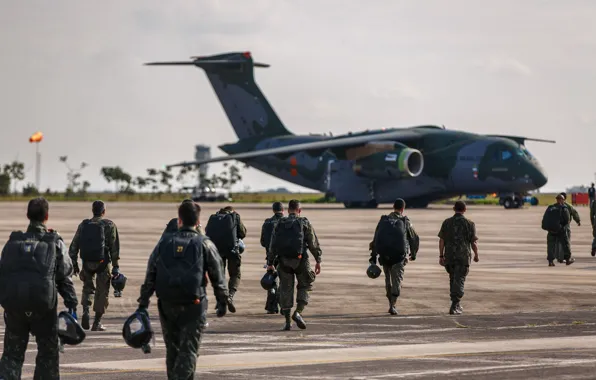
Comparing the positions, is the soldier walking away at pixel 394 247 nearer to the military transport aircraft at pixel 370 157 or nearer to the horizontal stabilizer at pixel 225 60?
the military transport aircraft at pixel 370 157

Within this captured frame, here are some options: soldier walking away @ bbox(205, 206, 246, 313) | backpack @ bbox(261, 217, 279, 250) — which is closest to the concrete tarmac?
soldier walking away @ bbox(205, 206, 246, 313)

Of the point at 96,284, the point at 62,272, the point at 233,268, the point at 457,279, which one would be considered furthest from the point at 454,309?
the point at 62,272

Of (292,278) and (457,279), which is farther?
(457,279)

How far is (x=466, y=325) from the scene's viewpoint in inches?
643

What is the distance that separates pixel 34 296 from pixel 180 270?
1259 millimetres

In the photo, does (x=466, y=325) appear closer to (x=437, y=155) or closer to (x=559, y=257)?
(x=559, y=257)

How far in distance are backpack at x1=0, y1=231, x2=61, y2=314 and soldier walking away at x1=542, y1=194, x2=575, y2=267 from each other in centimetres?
1924

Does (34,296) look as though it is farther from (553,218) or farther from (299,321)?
(553,218)

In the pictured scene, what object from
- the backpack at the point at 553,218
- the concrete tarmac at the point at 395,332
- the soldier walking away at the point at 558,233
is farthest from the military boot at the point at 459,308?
the backpack at the point at 553,218

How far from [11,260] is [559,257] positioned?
20.1 m

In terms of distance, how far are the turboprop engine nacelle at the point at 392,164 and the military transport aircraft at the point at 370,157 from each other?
0.05 m

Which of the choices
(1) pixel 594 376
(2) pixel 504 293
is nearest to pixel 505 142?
(2) pixel 504 293

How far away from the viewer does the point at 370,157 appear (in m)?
66.3

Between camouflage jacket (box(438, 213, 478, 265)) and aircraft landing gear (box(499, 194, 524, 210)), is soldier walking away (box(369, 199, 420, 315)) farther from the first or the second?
aircraft landing gear (box(499, 194, 524, 210))
